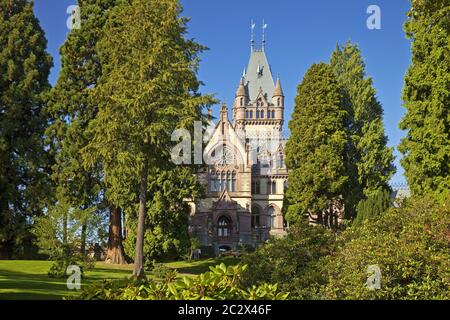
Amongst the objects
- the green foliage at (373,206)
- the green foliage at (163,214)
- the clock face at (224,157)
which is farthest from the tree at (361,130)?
the clock face at (224,157)

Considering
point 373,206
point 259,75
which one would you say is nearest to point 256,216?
point 373,206

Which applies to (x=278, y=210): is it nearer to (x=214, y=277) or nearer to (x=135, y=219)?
(x=135, y=219)

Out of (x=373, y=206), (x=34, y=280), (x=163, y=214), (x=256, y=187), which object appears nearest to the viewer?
(x=34, y=280)

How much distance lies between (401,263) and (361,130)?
22783 mm

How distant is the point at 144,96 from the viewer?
1980cm

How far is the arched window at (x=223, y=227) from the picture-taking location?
167 ft

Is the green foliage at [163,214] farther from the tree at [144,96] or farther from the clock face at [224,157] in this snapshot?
the clock face at [224,157]

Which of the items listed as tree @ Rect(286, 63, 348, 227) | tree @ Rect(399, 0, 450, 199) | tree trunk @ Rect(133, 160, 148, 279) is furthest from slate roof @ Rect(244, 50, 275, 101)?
tree trunk @ Rect(133, 160, 148, 279)

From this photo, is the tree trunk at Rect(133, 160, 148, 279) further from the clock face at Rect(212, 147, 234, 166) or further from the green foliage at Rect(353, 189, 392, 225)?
the clock face at Rect(212, 147, 234, 166)

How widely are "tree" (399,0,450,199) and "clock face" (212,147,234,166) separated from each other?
96.6ft

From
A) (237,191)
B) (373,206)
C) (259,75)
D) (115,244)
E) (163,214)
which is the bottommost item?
(115,244)

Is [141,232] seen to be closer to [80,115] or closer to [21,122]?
[80,115]

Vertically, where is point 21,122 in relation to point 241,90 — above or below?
below

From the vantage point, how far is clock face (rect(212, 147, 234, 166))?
52.7 meters
